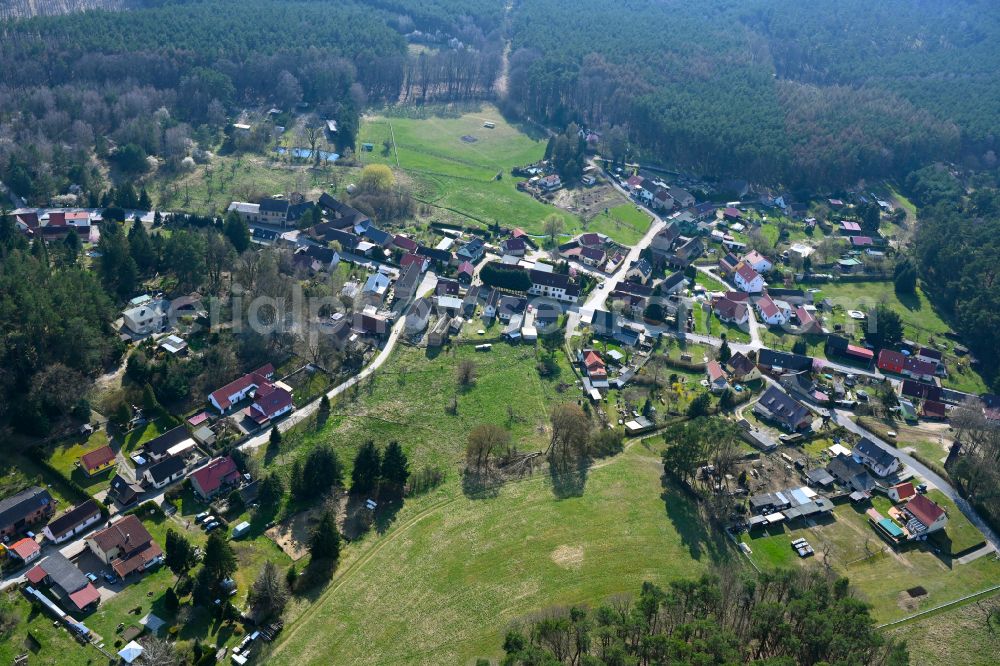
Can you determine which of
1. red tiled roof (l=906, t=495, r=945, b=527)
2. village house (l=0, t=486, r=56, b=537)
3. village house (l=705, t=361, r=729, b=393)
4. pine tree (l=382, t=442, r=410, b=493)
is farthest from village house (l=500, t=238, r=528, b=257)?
village house (l=0, t=486, r=56, b=537)

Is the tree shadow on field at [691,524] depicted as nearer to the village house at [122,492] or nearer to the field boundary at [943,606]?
the field boundary at [943,606]

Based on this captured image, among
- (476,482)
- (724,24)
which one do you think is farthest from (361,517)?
(724,24)

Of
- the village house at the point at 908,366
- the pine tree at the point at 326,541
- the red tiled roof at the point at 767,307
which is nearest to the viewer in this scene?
the pine tree at the point at 326,541

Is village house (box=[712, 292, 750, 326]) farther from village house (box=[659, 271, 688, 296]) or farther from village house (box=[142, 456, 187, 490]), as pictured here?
village house (box=[142, 456, 187, 490])

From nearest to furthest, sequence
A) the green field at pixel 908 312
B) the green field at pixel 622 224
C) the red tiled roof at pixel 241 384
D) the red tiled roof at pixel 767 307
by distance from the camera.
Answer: the red tiled roof at pixel 241 384
the green field at pixel 908 312
the red tiled roof at pixel 767 307
the green field at pixel 622 224

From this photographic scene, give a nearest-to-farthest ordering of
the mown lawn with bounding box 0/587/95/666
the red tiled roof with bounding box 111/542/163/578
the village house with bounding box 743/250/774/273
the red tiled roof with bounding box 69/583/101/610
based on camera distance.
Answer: the mown lawn with bounding box 0/587/95/666, the red tiled roof with bounding box 69/583/101/610, the red tiled roof with bounding box 111/542/163/578, the village house with bounding box 743/250/774/273

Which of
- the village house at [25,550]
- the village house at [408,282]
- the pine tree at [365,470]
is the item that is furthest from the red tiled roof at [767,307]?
the village house at [25,550]

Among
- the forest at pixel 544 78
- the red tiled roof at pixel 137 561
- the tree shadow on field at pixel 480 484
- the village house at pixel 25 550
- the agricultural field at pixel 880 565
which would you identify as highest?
the forest at pixel 544 78

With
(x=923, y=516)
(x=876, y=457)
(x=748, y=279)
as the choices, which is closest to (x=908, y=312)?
(x=748, y=279)
